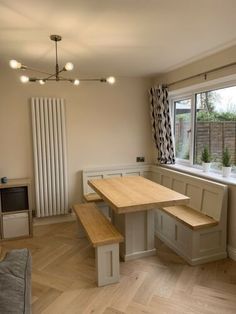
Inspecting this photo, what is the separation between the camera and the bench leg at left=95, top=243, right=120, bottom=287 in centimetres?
238

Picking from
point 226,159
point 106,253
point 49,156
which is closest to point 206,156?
point 226,159

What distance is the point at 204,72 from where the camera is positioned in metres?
3.13

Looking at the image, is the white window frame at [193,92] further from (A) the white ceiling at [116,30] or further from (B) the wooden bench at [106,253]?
(B) the wooden bench at [106,253]

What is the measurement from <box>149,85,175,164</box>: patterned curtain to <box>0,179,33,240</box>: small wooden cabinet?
2.08 metres

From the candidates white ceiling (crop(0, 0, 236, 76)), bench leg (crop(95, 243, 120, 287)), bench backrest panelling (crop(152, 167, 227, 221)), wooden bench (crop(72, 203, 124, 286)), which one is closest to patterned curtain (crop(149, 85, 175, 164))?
→ bench backrest panelling (crop(152, 167, 227, 221))

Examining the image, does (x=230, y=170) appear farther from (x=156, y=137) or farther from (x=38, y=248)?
(x=38, y=248)

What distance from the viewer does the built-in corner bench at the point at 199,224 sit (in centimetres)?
274

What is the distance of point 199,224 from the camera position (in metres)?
2.70

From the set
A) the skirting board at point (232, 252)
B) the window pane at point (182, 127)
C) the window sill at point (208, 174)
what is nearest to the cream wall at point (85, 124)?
the window pane at point (182, 127)

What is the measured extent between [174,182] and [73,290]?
6.57ft

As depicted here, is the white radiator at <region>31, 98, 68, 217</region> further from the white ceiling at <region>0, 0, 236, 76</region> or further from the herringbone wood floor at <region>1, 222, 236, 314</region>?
the herringbone wood floor at <region>1, 222, 236, 314</region>

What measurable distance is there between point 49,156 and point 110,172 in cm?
102

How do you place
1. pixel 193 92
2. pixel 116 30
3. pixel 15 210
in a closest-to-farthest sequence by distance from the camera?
pixel 116 30 < pixel 15 210 < pixel 193 92

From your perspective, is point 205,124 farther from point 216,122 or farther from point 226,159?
point 226,159
